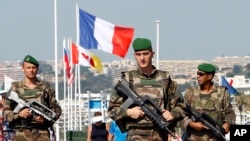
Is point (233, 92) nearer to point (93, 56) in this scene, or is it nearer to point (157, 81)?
point (93, 56)

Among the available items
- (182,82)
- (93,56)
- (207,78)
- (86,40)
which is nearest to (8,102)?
(207,78)

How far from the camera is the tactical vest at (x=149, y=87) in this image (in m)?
10.2

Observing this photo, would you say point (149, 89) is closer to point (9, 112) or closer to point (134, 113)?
point (134, 113)

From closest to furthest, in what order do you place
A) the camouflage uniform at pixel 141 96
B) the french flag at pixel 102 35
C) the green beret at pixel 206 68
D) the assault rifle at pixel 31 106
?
the camouflage uniform at pixel 141 96 < the assault rifle at pixel 31 106 < the green beret at pixel 206 68 < the french flag at pixel 102 35

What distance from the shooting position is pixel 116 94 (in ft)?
33.6

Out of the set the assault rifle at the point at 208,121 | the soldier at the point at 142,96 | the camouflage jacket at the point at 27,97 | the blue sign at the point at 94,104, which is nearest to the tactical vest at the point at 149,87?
the soldier at the point at 142,96

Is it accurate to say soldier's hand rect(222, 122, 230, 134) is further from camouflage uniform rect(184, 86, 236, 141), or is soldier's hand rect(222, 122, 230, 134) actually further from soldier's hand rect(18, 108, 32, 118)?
soldier's hand rect(18, 108, 32, 118)

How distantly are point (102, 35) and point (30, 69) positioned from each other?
53.8 feet

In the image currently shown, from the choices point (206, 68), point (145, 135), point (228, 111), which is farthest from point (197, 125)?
point (145, 135)

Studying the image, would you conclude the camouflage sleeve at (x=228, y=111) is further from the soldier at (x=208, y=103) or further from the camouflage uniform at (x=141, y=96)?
the camouflage uniform at (x=141, y=96)

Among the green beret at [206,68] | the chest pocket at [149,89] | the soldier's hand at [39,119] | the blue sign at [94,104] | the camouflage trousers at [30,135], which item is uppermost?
the green beret at [206,68]

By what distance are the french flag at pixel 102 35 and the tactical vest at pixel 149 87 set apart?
16339 millimetres

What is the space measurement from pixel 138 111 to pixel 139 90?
295 mm

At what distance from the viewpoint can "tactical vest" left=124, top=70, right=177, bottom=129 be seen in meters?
10.2
